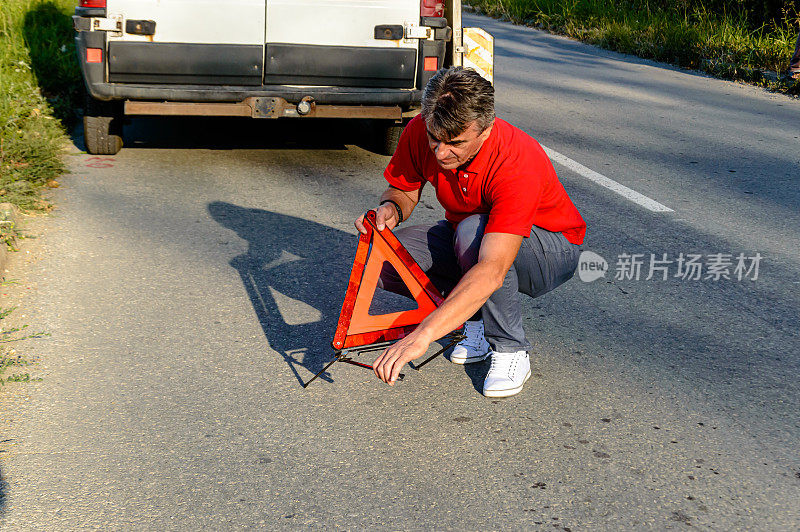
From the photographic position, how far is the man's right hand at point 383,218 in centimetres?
367

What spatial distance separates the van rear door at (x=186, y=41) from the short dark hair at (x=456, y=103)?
133 inches

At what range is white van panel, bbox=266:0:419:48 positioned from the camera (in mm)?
6297

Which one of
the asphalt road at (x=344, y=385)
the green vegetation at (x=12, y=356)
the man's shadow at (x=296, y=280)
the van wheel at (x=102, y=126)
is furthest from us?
the van wheel at (x=102, y=126)

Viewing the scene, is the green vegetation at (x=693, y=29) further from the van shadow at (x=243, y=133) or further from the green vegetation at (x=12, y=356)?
the green vegetation at (x=12, y=356)

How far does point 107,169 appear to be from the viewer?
667 centimetres

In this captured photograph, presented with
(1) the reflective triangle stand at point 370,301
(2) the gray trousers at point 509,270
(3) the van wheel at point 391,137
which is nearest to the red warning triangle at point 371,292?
(1) the reflective triangle stand at point 370,301

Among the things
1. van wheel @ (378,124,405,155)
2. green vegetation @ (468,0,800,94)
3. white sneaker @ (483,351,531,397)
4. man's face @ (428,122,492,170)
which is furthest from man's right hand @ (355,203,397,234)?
green vegetation @ (468,0,800,94)

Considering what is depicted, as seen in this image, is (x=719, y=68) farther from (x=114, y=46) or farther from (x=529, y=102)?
(x=114, y=46)

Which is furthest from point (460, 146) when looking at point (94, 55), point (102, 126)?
point (102, 126)

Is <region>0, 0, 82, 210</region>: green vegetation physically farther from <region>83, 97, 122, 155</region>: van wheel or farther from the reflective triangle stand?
the reflective triangle stand

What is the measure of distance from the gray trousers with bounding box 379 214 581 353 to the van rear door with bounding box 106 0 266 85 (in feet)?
9.49

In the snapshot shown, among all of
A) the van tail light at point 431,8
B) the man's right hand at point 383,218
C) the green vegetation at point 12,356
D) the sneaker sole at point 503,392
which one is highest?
the van tail light at point 431,8

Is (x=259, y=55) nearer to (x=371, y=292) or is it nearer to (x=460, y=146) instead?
(x=371, y=292)

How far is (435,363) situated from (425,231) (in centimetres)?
56
